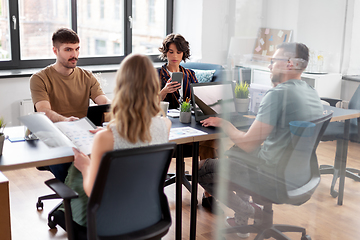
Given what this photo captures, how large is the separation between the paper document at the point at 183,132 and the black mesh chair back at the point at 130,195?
53 cm

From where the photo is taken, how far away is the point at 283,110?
1133mm

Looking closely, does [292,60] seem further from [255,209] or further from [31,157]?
[31,157]

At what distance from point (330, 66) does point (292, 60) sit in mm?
108

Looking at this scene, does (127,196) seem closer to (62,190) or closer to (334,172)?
(62,190)

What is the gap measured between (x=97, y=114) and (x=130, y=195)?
0.85 metres

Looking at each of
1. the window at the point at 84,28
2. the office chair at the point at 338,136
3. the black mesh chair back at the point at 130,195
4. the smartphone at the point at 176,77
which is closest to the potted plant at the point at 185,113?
the smartphone at the point at 176,77

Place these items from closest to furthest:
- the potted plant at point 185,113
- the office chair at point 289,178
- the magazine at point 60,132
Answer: the office chair at point 289,178, the magazine at point 60,132, the potted plant at point 185,113

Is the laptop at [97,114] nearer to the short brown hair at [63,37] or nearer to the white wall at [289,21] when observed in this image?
the short brown hair at [63,37]

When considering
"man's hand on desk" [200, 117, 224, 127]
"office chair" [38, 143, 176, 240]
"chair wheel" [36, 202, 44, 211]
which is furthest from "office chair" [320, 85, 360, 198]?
"chair wheel" [36, 202, 44, 211]

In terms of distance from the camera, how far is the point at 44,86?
2.71 meters

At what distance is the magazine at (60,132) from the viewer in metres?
1.93

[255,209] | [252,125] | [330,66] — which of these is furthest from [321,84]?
[255,209]

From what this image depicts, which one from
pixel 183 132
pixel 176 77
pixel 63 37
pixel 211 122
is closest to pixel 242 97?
pixel 183 132

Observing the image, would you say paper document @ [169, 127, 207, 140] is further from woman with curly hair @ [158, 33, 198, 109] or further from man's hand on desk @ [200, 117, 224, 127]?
woman with curly hair @ [158, 33, 198, 109]
